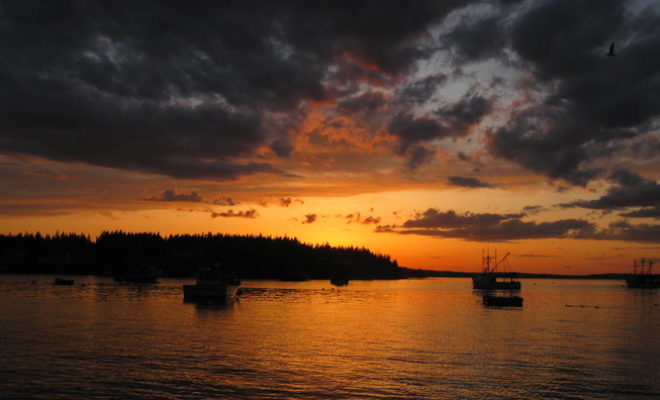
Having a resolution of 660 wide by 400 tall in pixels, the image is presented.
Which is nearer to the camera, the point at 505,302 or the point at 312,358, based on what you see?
the point at 312,358

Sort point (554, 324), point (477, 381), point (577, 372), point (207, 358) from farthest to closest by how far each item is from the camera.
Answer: point (554, 324) < point (207, 358) < point (577, 372) < point (477, 381)

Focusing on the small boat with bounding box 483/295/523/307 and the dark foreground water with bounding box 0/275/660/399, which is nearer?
the dark foreground water with bounding box 0/275/660/399

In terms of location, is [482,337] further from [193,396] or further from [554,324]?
[193,396]

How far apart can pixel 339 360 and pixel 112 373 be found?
20.7 meters

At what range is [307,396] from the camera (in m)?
40.1

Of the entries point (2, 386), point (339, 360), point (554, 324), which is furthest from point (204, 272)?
point (2, 386)

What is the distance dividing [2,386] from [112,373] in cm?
791

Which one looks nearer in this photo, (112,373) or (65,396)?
(65,396)

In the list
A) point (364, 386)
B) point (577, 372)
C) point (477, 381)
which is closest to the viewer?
point (364, 386)

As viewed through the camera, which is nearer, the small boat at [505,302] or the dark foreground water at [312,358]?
the dark foreground water at [312,358]

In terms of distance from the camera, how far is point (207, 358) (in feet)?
177

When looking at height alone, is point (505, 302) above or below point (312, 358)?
below

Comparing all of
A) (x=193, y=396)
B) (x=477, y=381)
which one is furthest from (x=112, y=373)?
(x=477, y=381)

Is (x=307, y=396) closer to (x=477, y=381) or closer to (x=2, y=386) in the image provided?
(x=477, y=381)
